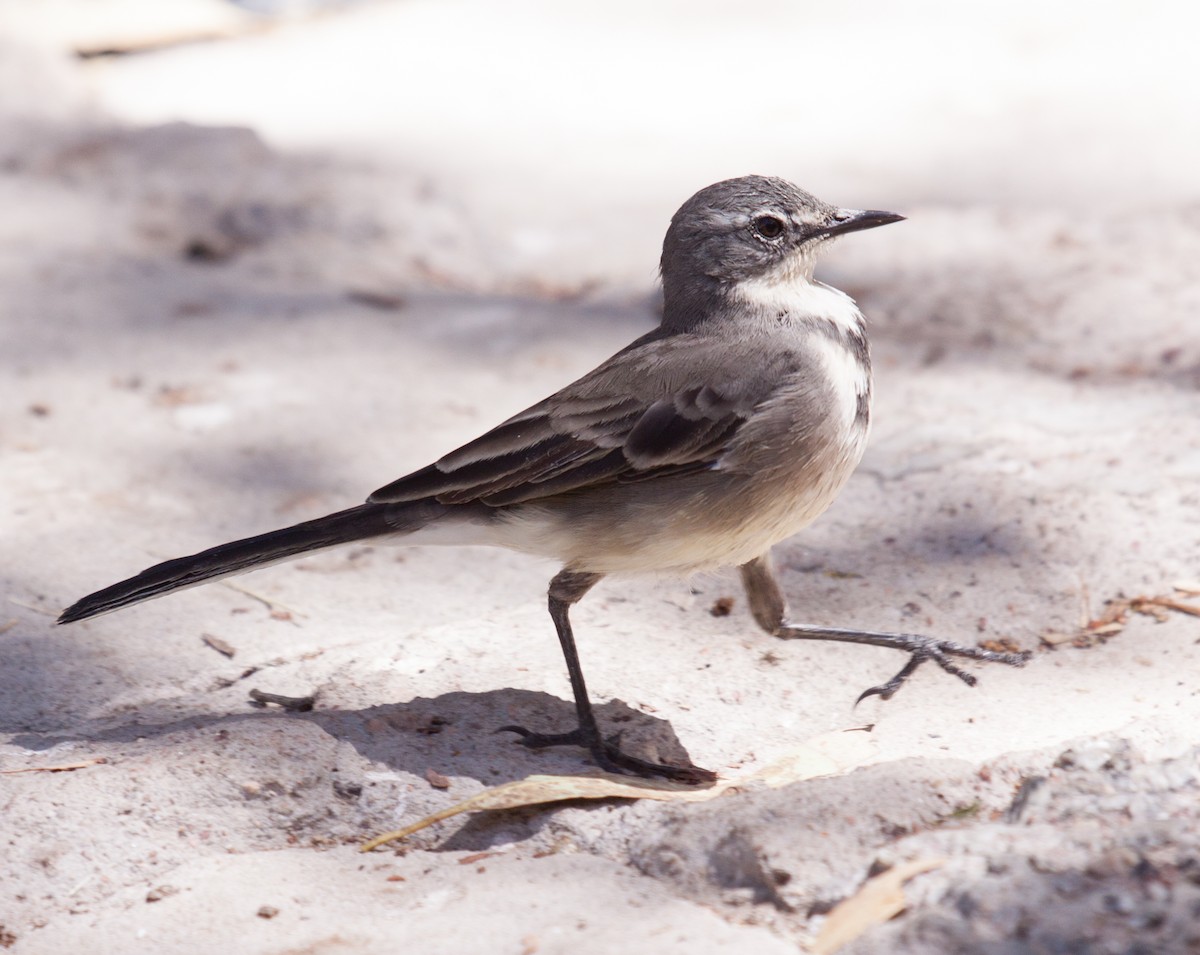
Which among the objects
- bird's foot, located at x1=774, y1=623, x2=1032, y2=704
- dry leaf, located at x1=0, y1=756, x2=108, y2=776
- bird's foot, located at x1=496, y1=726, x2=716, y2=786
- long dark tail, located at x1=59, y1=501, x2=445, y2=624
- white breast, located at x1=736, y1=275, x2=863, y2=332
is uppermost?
white breast, located at x1=736, y1=275, x2=863, y2=332

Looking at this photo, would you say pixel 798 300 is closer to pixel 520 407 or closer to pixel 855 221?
pixel 855 221

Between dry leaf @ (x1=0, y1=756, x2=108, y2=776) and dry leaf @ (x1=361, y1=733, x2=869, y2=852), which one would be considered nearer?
dry leaf @ (x1=361, y1=733, x2=869, y2=852)

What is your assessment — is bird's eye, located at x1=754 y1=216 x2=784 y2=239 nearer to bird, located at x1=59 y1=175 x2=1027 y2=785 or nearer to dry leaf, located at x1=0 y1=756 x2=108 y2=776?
bird, located at x1=59 y1=175 x2=1027 y2=785

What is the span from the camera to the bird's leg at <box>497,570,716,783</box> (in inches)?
133

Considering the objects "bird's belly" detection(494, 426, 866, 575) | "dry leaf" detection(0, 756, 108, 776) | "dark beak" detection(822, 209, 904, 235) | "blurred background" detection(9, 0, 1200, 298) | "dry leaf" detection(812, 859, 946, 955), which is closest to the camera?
"dry leaf" detection(812, 859, 946, 955)

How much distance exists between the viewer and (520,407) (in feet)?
18.7

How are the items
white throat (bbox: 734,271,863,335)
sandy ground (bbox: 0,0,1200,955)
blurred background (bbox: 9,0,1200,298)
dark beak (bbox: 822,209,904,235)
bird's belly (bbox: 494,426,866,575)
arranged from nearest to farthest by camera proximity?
sandy ground (bbox: 0,0,1200,955), bird's belly (bbox: 494,426,866,575), white throat (bbox: 734,271,863,335), dark beak (bbox: 822,209,904,235), blurred background (bbox: 9,0,1200,298)

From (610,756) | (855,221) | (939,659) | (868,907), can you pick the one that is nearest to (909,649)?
(939,659)

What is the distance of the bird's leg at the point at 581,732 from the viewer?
11.1ft

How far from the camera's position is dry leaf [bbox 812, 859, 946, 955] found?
243 cm

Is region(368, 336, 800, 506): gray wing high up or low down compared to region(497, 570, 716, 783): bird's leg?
up

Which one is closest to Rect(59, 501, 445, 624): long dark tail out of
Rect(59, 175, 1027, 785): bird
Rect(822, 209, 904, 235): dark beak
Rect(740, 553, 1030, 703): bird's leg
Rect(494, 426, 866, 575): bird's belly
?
Rect(59, 175, 1027, 785): bird

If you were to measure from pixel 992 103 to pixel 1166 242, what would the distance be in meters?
2.47

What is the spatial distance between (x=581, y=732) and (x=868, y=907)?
1162mm
